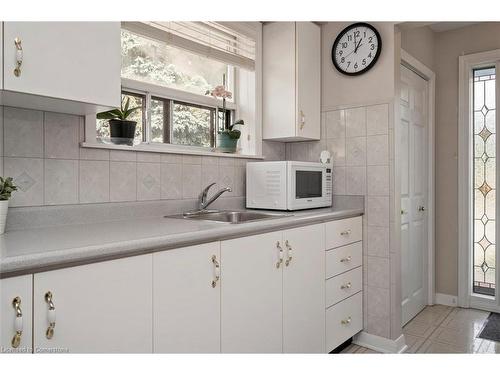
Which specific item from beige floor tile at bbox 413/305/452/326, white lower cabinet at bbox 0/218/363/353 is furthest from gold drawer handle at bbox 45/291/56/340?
beige floor tile at bbox 413/305/452/326

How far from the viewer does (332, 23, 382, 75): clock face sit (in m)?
2.58

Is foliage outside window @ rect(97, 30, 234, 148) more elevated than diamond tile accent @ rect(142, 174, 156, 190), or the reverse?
foliage outside window @ rect(97, 30, 234, 148)

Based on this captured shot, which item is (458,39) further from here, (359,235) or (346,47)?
(359,235)

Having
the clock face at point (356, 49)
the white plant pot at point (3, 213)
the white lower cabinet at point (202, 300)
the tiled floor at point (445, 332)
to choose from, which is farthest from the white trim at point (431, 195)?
the white plant pot at point (3, 213)

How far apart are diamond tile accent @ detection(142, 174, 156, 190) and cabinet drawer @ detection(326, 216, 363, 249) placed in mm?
1035

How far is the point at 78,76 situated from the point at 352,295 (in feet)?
6.66

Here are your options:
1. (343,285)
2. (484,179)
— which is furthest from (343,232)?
(484,179)

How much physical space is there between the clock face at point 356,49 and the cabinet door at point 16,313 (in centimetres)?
234

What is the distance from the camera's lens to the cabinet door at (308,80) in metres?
2.66

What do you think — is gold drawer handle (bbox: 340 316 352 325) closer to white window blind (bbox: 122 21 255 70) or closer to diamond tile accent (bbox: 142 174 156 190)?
diamond tile accent (bbox: 142 174 156 190)

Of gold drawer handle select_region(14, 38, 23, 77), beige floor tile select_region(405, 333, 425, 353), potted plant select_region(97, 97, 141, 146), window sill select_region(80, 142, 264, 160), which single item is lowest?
beige floor tile select_region(405, 333, 425, 353)

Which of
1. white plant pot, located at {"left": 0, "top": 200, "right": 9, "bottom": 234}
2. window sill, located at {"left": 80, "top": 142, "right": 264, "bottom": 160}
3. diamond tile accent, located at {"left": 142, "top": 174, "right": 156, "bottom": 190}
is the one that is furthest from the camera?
diamond tile accent, located at {"left": 142, "top": 174, "right": 156, "bottom": 190}

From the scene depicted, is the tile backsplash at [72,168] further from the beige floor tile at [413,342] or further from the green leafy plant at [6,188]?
the beige floor tile at [413,342]

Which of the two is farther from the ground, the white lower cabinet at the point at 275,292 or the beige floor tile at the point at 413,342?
the white lower cabinet at the point at 275,292
